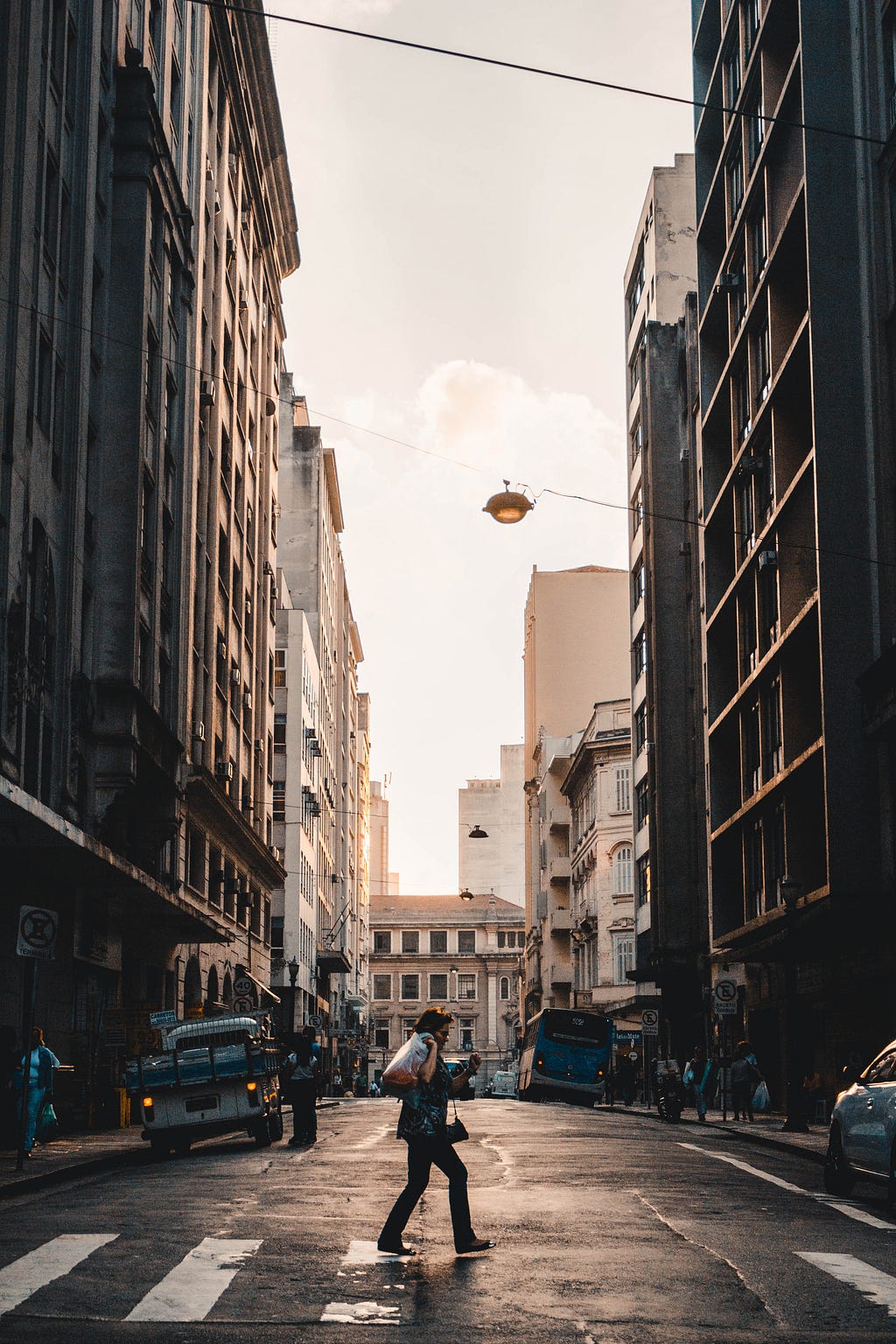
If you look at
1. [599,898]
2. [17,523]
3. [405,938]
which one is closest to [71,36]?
[17,523]

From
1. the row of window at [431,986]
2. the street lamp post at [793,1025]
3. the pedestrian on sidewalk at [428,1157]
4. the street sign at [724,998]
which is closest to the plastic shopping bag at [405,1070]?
the pedestrian on sidewalk at [428,1157]

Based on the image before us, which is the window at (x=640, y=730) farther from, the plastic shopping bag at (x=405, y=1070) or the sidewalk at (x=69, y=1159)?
the plastic shopping bag at (x=405, y=1070)

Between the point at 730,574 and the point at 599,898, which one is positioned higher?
the point at 730,574

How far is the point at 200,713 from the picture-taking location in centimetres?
4481

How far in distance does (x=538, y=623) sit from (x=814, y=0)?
221 feet

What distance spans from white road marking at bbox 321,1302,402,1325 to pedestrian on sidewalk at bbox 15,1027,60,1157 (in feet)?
36.7

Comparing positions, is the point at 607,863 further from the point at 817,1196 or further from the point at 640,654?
the point at 817,1196

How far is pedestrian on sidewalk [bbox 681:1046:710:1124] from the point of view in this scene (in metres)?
37.1

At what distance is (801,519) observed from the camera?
37750 millimetres

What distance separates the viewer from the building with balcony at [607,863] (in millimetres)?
74438

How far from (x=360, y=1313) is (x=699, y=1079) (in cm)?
3787

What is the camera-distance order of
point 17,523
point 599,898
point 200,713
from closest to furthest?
point 17,523 → point 200,713 → point 599,898

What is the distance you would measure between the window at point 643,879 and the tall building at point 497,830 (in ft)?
330

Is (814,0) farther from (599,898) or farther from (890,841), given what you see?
(599,898)
